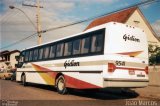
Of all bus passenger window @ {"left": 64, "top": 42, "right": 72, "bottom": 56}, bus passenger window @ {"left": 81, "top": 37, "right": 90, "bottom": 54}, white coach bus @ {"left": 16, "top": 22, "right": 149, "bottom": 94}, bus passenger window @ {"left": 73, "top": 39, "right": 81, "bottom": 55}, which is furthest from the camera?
bus passenger window @ {"left": 64, "top": 42, "right": 72, "bottom": 56}

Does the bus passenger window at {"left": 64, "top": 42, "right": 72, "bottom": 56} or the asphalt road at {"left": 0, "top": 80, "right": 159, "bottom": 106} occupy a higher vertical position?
the bus passenger window at {"left": 64, "top": 42, "right": 72, "bottom": 56}

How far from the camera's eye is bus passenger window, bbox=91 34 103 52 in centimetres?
1246

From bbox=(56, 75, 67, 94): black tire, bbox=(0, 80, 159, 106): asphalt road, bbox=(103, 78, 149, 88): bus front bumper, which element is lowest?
bbox=(0, 80, 159, 106): asphalt road

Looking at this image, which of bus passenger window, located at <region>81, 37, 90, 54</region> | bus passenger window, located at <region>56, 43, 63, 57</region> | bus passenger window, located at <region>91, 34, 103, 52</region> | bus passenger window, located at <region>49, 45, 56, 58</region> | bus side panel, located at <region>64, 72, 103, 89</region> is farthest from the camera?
bus passenger window, located at <region>49, 45, 56, 58</region>

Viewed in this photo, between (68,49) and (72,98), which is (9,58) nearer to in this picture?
(68,49)

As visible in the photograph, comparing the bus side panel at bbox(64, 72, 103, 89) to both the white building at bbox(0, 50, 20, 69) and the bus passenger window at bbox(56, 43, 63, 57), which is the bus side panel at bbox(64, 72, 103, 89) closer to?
the bus passenger window at bbox(56, 43, 63, 57)

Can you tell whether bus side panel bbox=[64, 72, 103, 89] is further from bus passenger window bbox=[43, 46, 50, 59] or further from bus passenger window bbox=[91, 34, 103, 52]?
bus passenger window bbox=[43, 46, 50, 59]

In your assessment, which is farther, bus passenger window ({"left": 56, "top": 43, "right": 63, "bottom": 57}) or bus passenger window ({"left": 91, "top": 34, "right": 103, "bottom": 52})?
bus passenger window ({"left": 56, "top": 43, "right": 63, "bottom": 57})

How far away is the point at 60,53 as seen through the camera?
1644cm

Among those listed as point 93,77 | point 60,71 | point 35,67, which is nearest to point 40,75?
point 35,67

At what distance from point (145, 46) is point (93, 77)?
10.2 ft

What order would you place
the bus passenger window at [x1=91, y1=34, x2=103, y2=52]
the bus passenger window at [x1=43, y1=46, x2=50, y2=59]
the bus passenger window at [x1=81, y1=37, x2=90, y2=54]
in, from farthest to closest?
the bus passenger window at [x1=43, y1=46, x2=50, y2=59], the bus passenger window at [x1=81, y1=37, x2=90, y2=54], the bus passenger window at [x1=91, y1=34, x2=103, y2=52]

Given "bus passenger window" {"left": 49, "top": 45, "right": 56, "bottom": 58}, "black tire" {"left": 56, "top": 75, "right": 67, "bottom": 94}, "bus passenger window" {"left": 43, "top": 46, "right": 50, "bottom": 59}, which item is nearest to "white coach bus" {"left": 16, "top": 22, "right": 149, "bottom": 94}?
"black tire" {"left": 56, "top": 75, "right": 67, "bottom": 94}

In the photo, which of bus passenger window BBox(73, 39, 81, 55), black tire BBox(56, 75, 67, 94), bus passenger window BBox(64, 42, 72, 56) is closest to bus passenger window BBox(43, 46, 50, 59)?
black tire BBox(56, 75, 67, 94)
